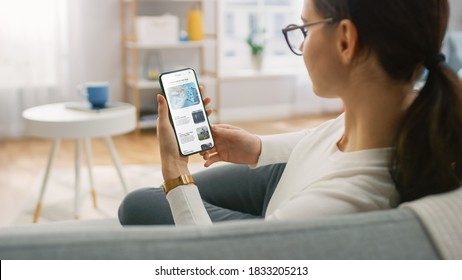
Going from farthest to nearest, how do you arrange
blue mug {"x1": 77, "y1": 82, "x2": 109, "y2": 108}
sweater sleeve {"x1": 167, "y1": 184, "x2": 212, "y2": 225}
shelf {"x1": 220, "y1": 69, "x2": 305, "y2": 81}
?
shelf {"x1": 220, "y1": 69, "x2": 305, "y2": 81} < blue mug {"x1": 77, "y1": 82, "x2": 109, "y2": 108} < sweater sleeve {"x1": 167, "y1": 184, "x2": 212, "y2": 225}

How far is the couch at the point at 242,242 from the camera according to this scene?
52 cm

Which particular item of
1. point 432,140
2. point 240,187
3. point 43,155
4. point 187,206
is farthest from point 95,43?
point 432,140

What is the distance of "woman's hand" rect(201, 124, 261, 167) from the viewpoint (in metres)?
1.24

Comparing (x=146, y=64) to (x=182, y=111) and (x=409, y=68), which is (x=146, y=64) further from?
(x=409, y=68)

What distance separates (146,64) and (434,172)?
372 cm

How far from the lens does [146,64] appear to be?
4277 millimetres

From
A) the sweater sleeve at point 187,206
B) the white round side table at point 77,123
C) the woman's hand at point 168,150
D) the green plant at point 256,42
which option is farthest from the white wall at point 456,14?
the sweater sleeve at point 187,206

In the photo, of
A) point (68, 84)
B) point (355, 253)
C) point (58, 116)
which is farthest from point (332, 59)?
point (68, 84)

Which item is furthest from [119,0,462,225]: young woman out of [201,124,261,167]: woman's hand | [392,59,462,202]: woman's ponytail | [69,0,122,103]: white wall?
[69,0,122,103]: white wall

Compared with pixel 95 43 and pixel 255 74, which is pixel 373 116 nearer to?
pixel 95 43

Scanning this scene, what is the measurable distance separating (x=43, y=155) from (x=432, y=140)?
10.4 ft

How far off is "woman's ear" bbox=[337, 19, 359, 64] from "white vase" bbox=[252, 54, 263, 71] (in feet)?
12.6

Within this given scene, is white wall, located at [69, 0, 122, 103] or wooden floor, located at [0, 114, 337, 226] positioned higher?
white wall, located at [69, 0, 122, 103]

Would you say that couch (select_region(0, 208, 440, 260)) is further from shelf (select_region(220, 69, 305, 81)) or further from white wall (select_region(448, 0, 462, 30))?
white wall (select_region(448, 0, 462, 30))
